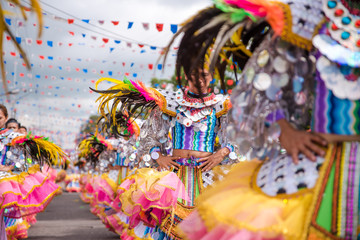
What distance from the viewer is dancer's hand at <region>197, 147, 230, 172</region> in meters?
4.71

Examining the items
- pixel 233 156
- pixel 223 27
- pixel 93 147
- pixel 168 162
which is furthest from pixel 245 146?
pixel 93 147

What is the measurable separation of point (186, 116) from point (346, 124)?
104 inches

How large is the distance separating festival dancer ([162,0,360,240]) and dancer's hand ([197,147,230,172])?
189cm

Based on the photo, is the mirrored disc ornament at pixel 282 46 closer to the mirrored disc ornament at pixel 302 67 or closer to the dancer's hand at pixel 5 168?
the mirrored disc ornament at pixel 302 67

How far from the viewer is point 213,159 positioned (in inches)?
187

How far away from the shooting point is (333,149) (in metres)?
2.35

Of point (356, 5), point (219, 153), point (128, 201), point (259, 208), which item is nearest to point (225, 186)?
point (259, 208)

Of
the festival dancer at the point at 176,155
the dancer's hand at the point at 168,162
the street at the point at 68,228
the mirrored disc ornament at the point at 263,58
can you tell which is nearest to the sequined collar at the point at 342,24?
the mirrored disc ornament at the point at 263,58

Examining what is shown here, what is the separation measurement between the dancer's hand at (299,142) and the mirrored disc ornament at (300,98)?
13 cm

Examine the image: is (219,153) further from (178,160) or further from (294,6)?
(294,6)

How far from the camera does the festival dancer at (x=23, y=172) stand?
20.1 feet

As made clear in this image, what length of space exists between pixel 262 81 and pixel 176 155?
2.52 metres

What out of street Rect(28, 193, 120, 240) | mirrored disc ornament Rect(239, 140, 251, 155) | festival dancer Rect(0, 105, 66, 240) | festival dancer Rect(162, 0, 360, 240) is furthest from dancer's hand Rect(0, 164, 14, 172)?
mirrored disc ornament Rect(239, 140, 251, 155)

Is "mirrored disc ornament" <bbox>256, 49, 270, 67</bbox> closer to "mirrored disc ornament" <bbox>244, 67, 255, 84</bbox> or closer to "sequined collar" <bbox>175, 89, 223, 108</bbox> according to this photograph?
"mirrored disc ornament" <bbox>244, 67, 255, 84</bbox>
